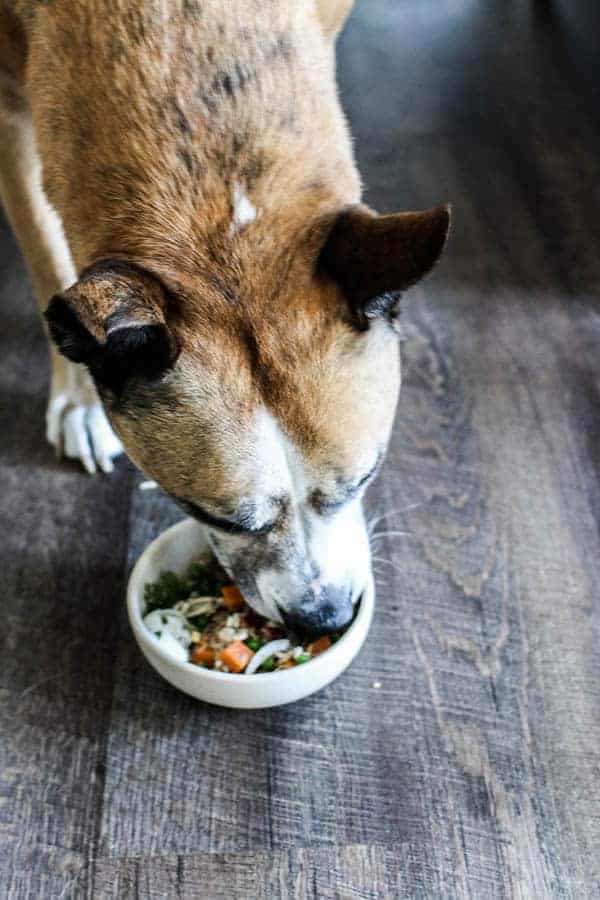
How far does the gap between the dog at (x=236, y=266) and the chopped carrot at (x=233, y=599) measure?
0.34 feet

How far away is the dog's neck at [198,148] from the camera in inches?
55.4

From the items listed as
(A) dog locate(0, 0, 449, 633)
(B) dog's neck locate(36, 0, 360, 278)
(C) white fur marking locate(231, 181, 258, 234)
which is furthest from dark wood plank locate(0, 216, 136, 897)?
(C) white fur marking locate(231, 181, 258, 234)

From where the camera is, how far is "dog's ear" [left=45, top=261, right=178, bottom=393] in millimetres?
1208

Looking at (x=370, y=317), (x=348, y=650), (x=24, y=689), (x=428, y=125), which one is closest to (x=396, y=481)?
(x=348, y=650)

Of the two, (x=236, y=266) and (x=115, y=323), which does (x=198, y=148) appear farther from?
(x=115, y=323)

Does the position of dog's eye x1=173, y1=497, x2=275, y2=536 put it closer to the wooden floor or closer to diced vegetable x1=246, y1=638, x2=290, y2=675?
diced vegetable x1=246, y1=638, x2=290, y2=675

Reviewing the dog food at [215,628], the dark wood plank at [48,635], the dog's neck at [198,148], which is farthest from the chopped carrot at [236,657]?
the dog's neck at [198,148]

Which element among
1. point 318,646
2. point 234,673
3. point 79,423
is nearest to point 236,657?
point 234,673

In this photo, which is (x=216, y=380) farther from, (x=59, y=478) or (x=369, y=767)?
(x=59, y=478)

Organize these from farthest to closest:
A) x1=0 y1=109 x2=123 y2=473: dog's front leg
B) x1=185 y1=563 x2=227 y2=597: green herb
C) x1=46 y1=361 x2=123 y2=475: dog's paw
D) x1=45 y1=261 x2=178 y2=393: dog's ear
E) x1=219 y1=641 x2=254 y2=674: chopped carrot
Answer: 1. x1=46 y1=361 x2=123 y2=475: dog's paw
2. x1=0 y1=109 x2=123 y2=473: dog's front leg
3. x1=185 y1=563 x2=227 y2=597: green herb
4. x1=219 y1=641 x2=254 y2=674: chopped carrot
5. x1=45 y1=261 x2=178 y2=393: dog's ear

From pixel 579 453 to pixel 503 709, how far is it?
0.67 meters

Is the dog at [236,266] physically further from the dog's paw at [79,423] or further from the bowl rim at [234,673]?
the dog's paw at [79,423]

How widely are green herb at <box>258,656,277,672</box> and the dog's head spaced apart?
20 cm

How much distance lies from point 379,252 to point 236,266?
0.66 feet
